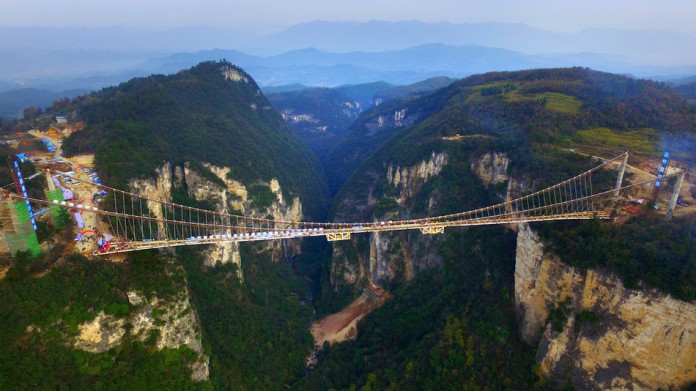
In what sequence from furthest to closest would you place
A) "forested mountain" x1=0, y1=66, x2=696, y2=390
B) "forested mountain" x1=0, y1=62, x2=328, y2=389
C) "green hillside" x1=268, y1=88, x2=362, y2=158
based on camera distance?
1. "green hillside" x1=268, y1=88, x2=362, y2=158
2. "forested mountain" x1=0, y1=66, x2=696, y2=390
3. "forested mountain" x1=0, y1=62, x2=328, y2=389

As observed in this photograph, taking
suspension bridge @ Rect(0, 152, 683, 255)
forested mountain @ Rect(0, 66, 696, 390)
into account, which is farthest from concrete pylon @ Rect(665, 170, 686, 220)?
suspension bridge @ Rect(0, 152, 683, 255)

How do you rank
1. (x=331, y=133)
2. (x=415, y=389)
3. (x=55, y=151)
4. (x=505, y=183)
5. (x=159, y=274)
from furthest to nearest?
(x=331, y=133)
(x=505, y=183)
(x=55, y=151)
(x=415, y=389)
(x=159, y=274)

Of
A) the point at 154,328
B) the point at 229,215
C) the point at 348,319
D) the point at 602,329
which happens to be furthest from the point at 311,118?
the point at 602,329

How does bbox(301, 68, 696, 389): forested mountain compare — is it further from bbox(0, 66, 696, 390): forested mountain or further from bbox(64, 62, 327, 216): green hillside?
bbox(64, 62, 327, 216): green hillside

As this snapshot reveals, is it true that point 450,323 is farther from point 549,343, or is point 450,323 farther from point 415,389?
point 549,343

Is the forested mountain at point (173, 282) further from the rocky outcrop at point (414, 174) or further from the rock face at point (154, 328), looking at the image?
the rocky outcrop at point (414, 174)

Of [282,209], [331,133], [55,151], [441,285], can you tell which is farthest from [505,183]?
[331,133]

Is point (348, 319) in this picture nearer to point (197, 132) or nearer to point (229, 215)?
point (229, 215)
